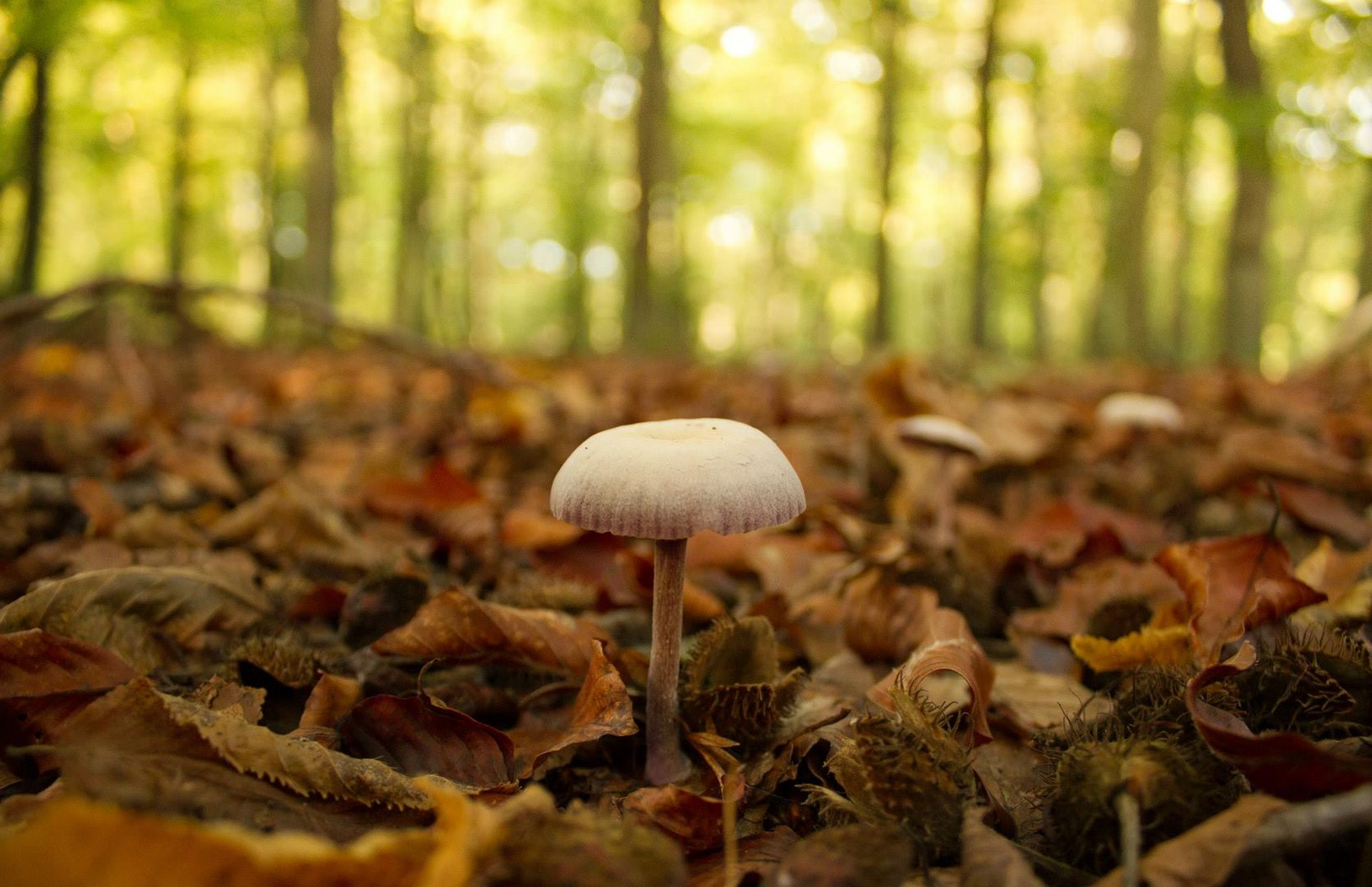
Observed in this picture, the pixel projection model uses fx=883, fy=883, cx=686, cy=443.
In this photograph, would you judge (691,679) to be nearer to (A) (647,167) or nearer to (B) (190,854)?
(B) (190,854)

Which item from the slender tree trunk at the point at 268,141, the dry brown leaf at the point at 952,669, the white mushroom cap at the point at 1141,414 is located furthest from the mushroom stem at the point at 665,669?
the slender tree trunk at the point at 268,141

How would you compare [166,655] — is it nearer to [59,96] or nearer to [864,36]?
[59,96]

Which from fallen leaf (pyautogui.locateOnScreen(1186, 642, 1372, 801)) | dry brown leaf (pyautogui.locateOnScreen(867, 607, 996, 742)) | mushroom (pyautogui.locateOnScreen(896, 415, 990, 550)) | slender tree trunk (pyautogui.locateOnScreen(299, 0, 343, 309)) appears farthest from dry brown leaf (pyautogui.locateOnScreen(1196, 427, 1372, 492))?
slender tree trunk (pyautogui.locateOnScreen(299, 0, 343, 309))

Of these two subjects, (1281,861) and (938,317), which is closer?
(1281,861)

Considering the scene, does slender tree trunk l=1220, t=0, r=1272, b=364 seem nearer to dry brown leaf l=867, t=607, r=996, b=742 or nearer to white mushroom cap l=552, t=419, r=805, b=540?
dry brown leaf l=867, t=607, r=996, b=742

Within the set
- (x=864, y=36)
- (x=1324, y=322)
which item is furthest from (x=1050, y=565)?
(x=1324, y=322)

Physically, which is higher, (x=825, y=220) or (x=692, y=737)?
(x=825, y=220)
